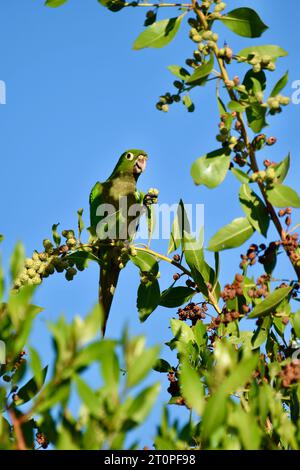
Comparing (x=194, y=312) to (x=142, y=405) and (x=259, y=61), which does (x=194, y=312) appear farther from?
(x=142, y=405)

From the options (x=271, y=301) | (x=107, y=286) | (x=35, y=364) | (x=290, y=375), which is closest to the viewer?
(x=35, y=364)

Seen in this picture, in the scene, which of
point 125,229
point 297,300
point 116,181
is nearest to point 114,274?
point 125,229

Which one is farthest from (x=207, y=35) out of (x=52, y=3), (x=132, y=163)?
(x=132, y=163)

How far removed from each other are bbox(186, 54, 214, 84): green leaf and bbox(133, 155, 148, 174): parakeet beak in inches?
129

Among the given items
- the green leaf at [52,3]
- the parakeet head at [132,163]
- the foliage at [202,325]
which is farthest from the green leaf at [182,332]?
the parakeet head at [132,163]

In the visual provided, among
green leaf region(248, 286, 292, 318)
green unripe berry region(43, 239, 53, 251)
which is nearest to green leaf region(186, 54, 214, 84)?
green leaf region(248, 286, 292, 318)

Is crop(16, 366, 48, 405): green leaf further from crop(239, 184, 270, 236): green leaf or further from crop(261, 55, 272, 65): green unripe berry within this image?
crop(261, 55, 272, 65): green unripe berry

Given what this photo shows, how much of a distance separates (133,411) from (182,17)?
5.01 feet

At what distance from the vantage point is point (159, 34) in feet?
7.23

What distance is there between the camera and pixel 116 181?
5.17 meters

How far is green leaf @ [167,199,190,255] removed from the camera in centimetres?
255

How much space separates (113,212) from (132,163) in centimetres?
151

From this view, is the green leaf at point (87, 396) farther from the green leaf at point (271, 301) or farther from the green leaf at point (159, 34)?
the green leaf at point (159, 34)

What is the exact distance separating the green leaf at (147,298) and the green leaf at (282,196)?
80cm
